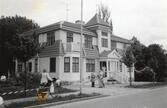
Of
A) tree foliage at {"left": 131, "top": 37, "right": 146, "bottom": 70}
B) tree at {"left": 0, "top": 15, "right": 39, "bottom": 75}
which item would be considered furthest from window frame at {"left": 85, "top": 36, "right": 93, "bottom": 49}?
tree at {"left": 0, "top": 15, "right": 39, "bottom": 75}

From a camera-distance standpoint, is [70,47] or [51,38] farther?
[51,38]

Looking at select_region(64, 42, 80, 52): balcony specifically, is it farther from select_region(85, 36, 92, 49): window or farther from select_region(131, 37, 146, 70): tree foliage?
select_region(131, 37, 146, 70): tree foliage

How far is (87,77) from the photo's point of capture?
32.8 metres

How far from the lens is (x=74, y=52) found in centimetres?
3080

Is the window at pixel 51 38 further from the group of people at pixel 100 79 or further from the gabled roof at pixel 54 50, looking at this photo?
the group of people at pixel 100 79

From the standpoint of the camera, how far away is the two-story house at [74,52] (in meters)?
30.2

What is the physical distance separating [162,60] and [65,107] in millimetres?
28628

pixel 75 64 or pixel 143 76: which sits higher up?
pixel 75 64

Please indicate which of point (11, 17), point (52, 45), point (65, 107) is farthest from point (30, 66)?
point (65, 107)

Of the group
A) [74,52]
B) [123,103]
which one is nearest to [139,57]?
[74,52]

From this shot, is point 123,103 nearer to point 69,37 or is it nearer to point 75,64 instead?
point 75,64

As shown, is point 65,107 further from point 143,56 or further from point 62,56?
point 143,56

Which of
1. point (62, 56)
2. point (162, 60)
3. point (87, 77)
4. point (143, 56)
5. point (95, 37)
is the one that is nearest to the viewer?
point (62, 56)

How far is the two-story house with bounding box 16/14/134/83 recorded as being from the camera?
3025 centimetres
